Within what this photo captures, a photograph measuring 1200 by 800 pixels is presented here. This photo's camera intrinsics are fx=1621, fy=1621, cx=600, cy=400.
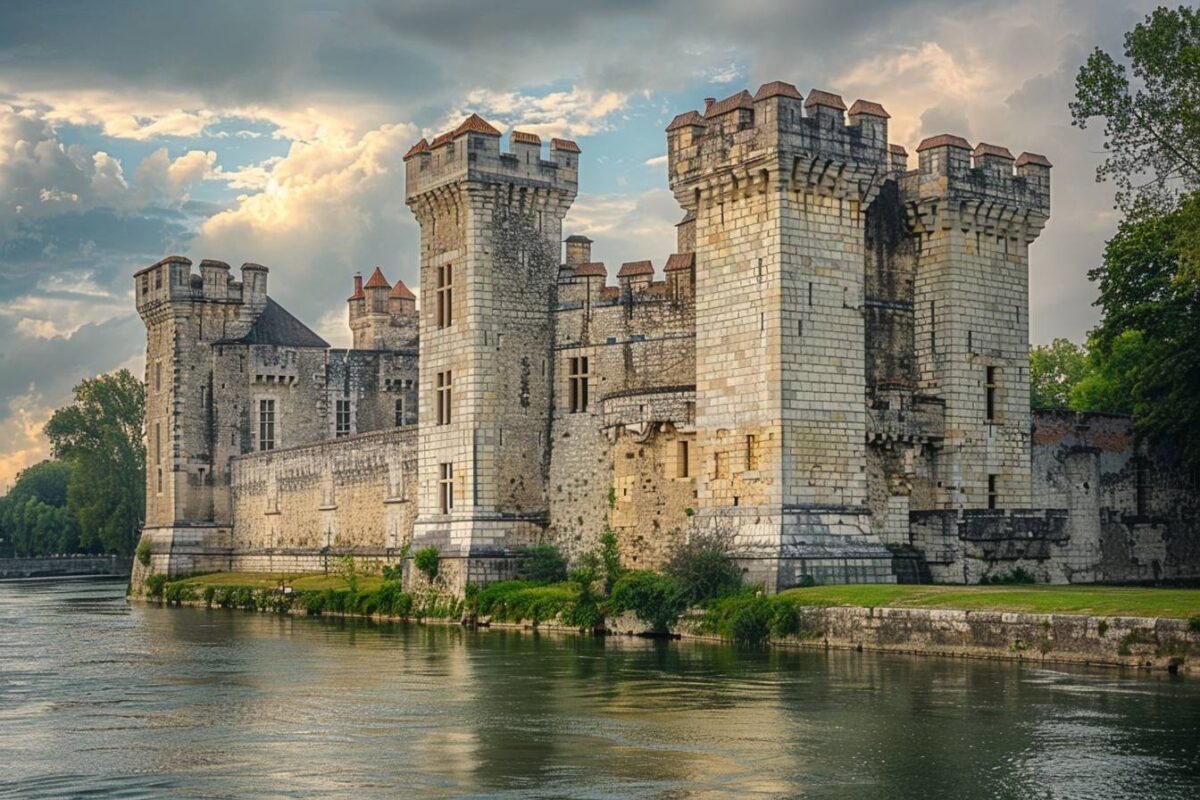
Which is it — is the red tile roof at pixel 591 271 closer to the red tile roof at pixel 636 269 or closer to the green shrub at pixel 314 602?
the red tile roof at pixel 636 269

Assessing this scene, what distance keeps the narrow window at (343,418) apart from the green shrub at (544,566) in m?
25.2

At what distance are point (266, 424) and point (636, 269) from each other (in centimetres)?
2782

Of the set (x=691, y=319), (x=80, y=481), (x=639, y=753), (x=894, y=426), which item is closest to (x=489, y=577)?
(x=691, y=319)

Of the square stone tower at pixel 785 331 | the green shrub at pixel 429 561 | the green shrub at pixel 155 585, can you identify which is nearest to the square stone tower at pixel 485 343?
the green shrub at pixel 429 561

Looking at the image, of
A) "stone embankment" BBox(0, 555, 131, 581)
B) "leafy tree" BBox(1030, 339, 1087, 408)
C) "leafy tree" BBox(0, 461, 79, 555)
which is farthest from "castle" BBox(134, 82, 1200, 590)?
"leafy tree" BBox(0, 461, 79, 555)

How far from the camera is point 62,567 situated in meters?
103

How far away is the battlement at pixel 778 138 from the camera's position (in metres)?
36.8

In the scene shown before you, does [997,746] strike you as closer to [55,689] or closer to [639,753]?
[639,753]

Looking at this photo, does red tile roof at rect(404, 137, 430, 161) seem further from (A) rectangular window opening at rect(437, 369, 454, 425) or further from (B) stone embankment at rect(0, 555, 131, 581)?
(B) stone embankment at rect(0, 555, 131, 581)

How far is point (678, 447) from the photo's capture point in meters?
39.7

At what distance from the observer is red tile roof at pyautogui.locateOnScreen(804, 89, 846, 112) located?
3766 cm

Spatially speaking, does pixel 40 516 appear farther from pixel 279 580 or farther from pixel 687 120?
pixel 687 120

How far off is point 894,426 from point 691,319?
5928 mm

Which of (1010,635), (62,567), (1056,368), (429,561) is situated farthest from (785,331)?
(62,567)
